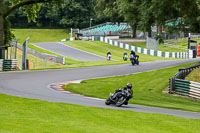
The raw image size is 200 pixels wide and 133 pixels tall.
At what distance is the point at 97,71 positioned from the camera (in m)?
35.1

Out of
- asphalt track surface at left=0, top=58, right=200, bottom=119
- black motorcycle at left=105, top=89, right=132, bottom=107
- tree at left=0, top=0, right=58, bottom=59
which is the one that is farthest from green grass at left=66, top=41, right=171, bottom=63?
black motorcycle at left=105, top=89, right=132, bottom=107

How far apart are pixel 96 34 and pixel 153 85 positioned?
61709 mm

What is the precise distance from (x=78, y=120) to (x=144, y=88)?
13.4 meters

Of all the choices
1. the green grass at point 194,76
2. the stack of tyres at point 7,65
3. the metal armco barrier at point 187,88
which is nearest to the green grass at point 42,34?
the stack of tyres at point 7,65

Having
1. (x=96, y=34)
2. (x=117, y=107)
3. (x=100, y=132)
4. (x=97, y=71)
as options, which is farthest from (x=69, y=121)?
(x=96, y=34)

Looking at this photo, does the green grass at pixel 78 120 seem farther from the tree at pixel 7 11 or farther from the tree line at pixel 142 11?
the tree at pixel 7 11

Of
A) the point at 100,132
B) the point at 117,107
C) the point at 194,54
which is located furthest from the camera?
the point at 194,54

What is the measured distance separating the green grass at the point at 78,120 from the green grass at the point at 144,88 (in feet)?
14.9

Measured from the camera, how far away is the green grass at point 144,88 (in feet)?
67.0

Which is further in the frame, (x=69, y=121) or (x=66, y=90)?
(x=66, y=90)

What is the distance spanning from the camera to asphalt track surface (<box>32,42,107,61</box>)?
5666 cm

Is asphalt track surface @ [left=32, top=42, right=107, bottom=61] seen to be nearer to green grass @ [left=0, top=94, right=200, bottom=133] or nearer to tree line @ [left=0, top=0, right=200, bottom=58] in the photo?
tree line @ [left=0, top=0, right=200, bottom=58]

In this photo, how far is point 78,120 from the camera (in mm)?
13000

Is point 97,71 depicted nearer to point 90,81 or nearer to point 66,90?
point 90,81
